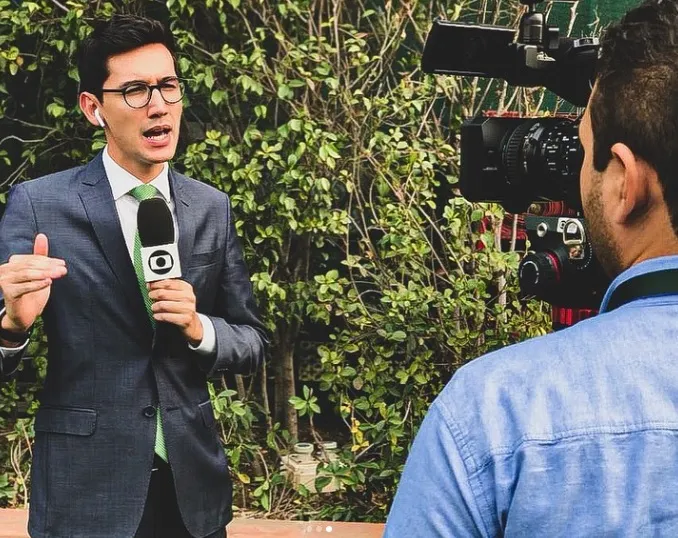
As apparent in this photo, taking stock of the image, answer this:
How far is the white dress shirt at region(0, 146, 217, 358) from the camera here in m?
2.27

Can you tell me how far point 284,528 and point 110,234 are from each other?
204 cm

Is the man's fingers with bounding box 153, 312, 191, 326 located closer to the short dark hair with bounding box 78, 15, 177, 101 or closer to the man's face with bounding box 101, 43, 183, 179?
the man's face with bounding box 101, 43, 183, 179

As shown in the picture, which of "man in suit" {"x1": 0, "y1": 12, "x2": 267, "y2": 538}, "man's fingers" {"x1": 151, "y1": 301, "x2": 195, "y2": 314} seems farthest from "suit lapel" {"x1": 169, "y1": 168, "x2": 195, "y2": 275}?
"man's fingers" {"x1": 151, "y1": 301, "x2": 195, "y2": 314}

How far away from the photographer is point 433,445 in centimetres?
102

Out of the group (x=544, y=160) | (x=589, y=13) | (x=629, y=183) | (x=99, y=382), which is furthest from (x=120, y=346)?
(x=589, y=13)

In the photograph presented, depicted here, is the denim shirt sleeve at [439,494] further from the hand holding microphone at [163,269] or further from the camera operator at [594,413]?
Result: the hand holding microphone at [163,269]

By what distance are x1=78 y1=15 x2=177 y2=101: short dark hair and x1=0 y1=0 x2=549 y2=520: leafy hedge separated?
1707mm

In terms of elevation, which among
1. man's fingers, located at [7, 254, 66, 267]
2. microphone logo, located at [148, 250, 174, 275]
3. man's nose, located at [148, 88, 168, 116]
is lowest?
microphone logo, located at [148, 250, 174, 275]

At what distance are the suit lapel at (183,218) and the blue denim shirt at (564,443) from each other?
144 centimetres

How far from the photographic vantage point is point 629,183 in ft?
3.43

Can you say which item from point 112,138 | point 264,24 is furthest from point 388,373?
point 112,138

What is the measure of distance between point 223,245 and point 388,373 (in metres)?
1.77

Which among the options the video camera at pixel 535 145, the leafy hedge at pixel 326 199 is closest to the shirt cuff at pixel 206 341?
the video camera at pixel 535 145

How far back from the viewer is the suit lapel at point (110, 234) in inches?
88.3
